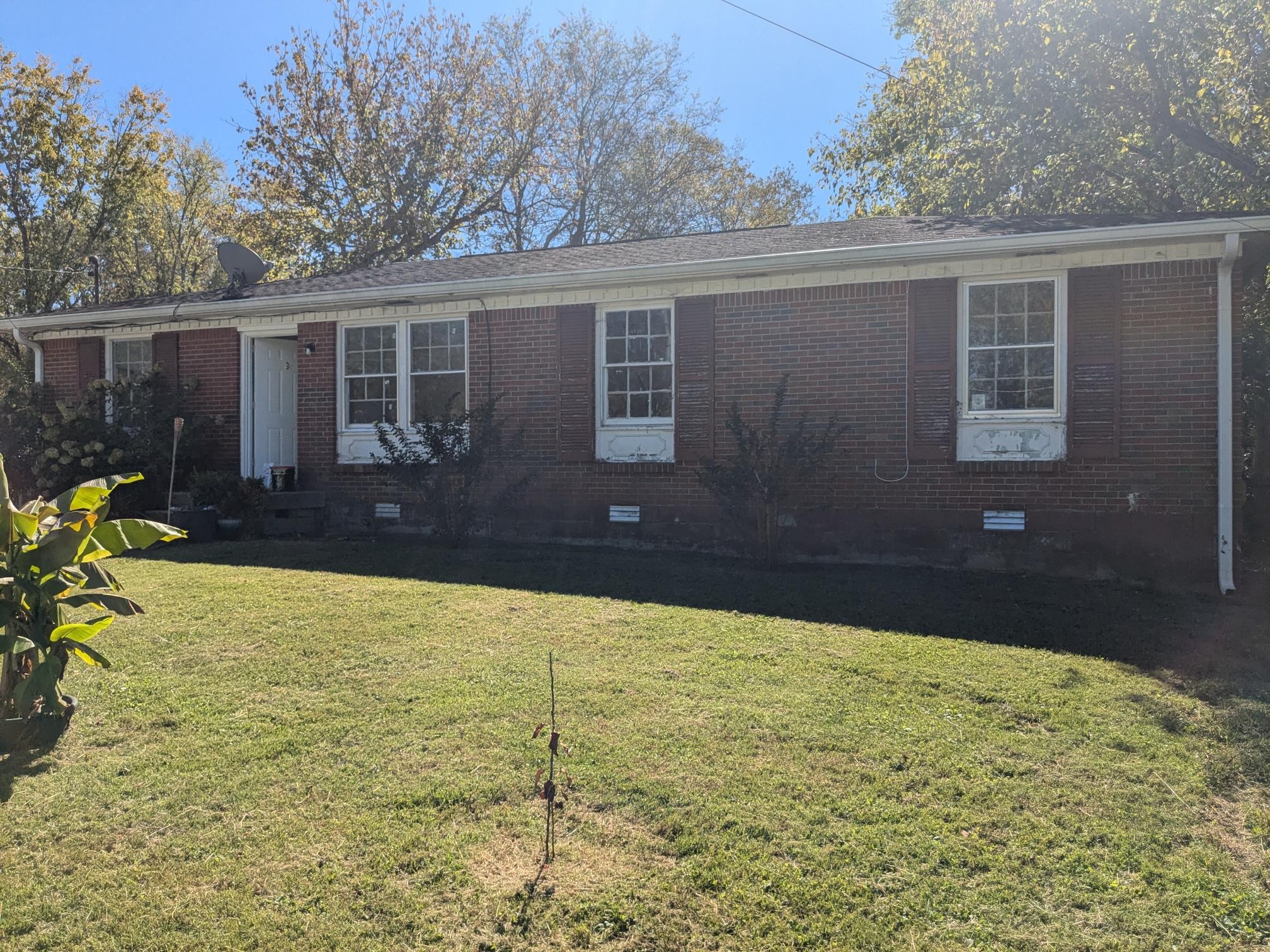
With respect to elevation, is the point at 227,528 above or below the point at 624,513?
below

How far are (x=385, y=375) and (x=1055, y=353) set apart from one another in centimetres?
790

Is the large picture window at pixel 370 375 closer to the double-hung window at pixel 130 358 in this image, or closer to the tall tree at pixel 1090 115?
the double-hung window at pixel 130 358

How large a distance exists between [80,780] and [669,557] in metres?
5.94

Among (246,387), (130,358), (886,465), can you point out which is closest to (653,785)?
(886,465)

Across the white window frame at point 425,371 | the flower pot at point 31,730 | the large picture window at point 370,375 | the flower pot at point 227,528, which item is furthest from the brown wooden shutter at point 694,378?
the flower pot at point 31,730

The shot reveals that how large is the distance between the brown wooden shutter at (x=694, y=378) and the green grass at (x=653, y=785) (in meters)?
3.49

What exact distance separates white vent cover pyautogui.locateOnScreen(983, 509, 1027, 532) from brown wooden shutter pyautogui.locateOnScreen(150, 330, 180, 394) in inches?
426

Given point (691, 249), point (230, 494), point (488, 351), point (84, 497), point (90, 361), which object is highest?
point (691, 249)

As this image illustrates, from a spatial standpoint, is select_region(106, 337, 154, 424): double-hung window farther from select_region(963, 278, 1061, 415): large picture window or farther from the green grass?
select_region(963, 278, 1061, 415): large picture window

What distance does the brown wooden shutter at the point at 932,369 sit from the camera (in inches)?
334

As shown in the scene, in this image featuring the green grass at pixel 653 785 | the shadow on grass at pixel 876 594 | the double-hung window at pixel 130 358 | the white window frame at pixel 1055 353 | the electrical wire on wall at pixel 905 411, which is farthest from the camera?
the double-hung window at pixel 130 358

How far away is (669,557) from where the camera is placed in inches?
350

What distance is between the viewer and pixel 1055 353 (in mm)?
8219

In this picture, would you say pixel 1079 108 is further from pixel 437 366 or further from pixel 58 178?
pixel 58 178
